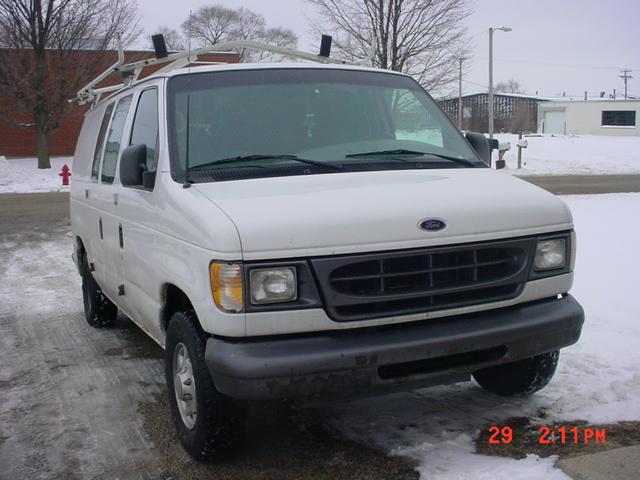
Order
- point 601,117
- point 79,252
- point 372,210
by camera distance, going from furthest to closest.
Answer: point 601,117
point 79,252
point 372,210

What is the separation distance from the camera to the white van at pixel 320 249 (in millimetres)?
3145

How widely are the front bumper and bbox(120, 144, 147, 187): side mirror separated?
4.17 ft

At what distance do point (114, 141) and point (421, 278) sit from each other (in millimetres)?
3064

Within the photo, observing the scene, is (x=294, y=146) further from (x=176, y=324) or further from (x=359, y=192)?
(x=176, y=324)

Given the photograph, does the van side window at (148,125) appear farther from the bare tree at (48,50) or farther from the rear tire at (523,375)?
the bare tree at (48,50)

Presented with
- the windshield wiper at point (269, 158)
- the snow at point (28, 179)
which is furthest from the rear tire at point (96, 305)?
the snow at point (28, 179)

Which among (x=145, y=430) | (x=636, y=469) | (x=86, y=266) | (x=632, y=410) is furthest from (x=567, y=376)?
(x=86, y=266)

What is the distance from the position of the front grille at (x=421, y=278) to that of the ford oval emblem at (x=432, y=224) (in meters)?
0.10

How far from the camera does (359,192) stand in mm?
3490

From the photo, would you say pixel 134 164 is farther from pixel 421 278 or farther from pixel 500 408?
pixel 500 408

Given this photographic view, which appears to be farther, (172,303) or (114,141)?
(114,141)

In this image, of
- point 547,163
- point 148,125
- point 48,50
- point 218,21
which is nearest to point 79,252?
point 148,125

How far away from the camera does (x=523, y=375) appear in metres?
4.24

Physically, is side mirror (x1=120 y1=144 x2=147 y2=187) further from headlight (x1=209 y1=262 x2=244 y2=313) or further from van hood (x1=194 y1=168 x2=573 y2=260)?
headlight (x1=209 y1=262 x2=244 y2=313)
